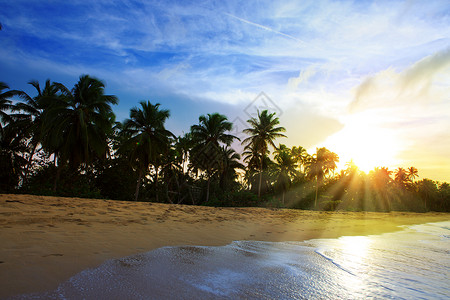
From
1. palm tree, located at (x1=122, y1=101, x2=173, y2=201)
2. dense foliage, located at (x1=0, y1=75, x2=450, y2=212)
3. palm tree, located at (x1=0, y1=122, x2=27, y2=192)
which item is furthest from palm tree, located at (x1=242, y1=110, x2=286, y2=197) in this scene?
palm tree, located at (x1=0, y1=122, x2=27, y2=192)

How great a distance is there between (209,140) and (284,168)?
1627cm

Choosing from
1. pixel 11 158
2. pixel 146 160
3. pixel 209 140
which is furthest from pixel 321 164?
pixel 11 158

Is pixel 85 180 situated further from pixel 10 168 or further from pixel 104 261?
pixel 104 261

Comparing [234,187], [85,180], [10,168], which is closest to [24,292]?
[85,180]

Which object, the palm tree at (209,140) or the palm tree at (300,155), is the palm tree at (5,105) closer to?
the palm tree at (209,140)

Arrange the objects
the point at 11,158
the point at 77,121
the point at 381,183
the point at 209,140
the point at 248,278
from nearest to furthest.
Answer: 1. the point at 248,278
2. the point at 77,121
3. the point at 11,158
4. the point at 209,140
5. the point at 381,183

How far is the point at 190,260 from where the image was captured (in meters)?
2.96

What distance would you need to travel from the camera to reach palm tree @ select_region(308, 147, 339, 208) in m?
41.3

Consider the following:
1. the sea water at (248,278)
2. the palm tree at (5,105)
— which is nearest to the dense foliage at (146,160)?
the palm tree at (5,105)

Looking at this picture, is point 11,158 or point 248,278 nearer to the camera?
point 248,278

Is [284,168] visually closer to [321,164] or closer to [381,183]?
[321,164]

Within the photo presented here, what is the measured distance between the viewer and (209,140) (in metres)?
29.7

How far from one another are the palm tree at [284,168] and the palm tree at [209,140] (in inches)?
530

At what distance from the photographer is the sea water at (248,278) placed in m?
1.92
